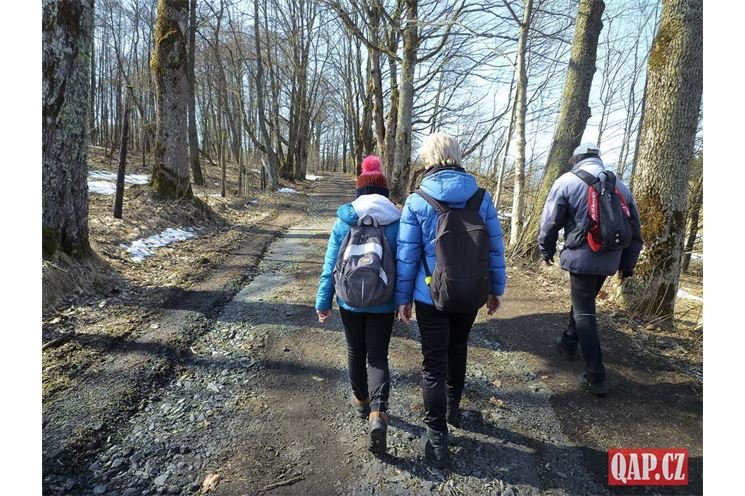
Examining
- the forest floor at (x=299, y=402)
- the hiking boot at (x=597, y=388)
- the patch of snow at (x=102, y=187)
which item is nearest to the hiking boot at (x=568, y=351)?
the forest floor at (x=299, y=402)

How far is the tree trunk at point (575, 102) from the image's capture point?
6941mm

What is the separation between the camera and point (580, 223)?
333 cm

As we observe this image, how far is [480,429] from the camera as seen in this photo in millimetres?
2900

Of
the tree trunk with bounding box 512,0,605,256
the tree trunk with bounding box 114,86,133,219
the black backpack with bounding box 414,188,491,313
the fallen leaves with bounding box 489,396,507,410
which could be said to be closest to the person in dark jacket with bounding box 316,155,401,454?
the black backpack with bounding box 414,188,491,313

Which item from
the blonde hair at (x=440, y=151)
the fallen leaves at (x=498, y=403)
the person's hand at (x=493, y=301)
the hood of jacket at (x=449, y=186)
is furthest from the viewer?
the fallen leaves at (x=498, y=403)

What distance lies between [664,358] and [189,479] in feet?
13.7

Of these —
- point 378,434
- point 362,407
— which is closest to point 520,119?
point 362,407

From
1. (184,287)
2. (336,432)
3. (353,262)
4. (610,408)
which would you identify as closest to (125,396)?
(336,432)

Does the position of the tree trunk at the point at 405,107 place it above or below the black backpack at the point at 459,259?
above

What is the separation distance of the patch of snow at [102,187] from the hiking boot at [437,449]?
36.0 ft

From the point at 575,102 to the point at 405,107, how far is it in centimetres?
621

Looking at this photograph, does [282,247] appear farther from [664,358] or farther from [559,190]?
[664,358]

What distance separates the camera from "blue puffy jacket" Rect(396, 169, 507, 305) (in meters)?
2.52

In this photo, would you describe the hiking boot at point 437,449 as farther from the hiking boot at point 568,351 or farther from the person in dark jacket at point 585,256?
the hiking boot at point 568,351
